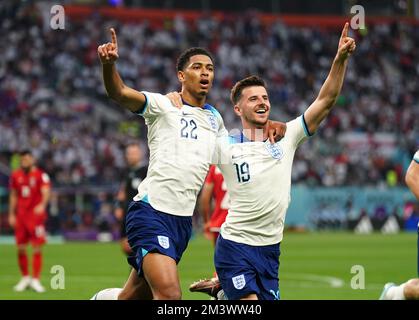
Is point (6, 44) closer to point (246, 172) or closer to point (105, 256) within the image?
point (105, 256)

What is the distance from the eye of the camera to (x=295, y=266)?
20.7 meters

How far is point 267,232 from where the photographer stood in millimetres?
8422

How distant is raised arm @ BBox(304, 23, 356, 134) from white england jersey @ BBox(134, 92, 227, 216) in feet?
3.00

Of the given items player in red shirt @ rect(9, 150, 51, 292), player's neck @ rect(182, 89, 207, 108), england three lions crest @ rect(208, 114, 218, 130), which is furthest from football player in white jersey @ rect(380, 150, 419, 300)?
player in red shirt @ rect(9, 150, 51, 292)

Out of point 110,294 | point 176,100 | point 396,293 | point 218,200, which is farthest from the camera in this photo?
point 218,200

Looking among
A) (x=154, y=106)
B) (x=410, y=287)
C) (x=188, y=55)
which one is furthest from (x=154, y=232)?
(x=410, y=287)

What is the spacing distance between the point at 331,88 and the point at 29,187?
987cm

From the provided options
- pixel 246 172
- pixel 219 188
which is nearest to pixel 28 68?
pixel 219 188

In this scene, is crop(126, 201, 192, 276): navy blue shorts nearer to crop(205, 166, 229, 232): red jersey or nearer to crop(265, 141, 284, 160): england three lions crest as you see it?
crop(265, 141, 284, 160): england three lions crest

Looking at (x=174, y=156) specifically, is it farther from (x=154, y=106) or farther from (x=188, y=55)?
(x=188, y=55)

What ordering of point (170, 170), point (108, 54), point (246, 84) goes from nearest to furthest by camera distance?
point (108, 54)
point (170, 170)
point (246, 84)

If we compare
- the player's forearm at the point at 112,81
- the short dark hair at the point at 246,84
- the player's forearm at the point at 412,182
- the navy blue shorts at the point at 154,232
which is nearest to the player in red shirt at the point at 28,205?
the navy blue shorts at the point at 154,232
